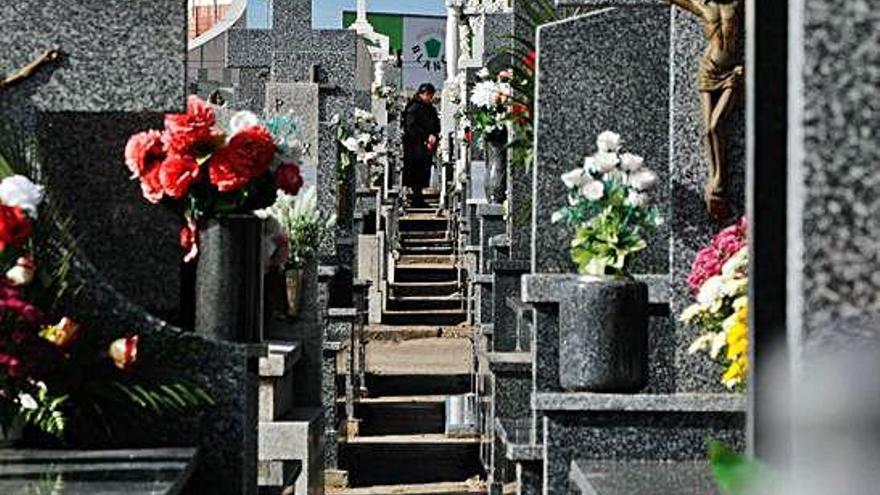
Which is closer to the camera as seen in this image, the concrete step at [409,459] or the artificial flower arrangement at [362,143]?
the concrete step at [409,459]

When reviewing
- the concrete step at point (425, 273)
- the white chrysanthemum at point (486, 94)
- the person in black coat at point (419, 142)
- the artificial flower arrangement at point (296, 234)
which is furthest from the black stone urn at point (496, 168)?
the person in black coat at point (419, 142)

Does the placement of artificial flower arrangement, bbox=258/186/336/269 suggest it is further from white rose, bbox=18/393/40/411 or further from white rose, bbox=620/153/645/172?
white rose, bbox=18/393/40/411

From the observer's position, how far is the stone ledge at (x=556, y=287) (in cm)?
578

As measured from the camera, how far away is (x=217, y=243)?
5.00 metres

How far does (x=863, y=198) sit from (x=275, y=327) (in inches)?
221

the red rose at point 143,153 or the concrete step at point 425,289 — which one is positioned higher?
the red rose at point 143,153

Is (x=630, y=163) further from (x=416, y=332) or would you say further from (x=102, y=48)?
(x=416, y=332)

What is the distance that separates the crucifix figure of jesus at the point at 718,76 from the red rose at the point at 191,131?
1.44m

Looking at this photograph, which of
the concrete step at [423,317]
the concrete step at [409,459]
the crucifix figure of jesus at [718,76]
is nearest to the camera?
the crucifix figure of jesus at [718,76]

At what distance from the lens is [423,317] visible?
60.6 feet

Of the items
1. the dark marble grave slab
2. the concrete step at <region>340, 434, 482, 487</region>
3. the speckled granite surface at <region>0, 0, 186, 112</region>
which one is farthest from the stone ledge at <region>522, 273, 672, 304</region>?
the concrete step at <region>340, 434, 482, 487</region>

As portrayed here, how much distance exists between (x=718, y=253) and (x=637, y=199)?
30 cm

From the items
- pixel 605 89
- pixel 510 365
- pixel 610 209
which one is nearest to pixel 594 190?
pixel 610 209

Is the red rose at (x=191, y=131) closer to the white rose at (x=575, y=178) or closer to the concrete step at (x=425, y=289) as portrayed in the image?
the white rose at (x=575, y=178)
